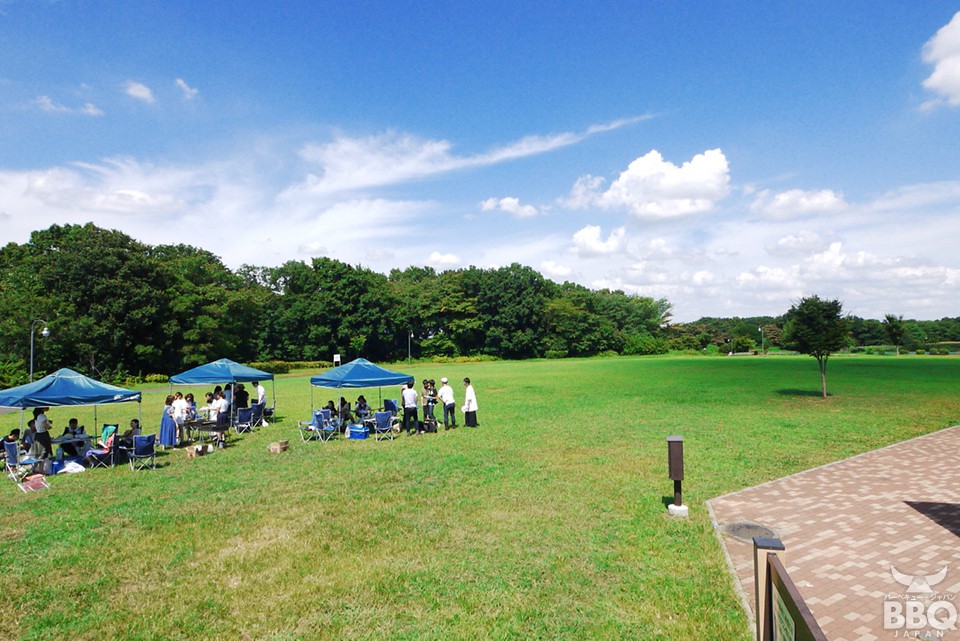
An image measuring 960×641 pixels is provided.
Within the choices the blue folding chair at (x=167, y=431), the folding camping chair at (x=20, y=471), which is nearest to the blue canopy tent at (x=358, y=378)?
the blue folding chair at (x=167, y=431)

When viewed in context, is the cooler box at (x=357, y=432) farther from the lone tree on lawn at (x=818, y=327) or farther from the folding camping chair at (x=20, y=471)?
the lone tree on lawn at (x=818, y=327)

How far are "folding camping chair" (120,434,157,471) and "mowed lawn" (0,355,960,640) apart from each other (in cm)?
35

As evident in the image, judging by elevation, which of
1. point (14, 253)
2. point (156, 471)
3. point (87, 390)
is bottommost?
point (156, 471)

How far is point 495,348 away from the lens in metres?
81.9

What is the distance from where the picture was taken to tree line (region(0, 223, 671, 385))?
142 ft

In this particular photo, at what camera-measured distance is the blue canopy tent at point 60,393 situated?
37.0 feet

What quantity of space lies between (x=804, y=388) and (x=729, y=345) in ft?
239

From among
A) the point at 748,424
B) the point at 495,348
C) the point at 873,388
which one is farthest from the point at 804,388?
the point at 495,348

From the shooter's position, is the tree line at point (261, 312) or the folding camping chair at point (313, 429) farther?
the tree line at point (261, 312)

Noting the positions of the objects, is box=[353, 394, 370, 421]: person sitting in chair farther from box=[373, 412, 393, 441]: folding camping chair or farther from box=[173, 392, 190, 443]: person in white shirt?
box=[173, 392, 190, 443]: person in white shirt

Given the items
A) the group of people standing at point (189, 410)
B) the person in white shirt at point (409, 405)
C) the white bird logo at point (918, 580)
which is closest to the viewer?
the white bird logo at point (918, 580)

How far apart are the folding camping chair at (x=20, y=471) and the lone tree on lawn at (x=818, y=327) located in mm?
25358

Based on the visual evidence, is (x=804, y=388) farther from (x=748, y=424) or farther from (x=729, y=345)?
(x=729, y=345)

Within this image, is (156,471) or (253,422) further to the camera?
(253,422)
